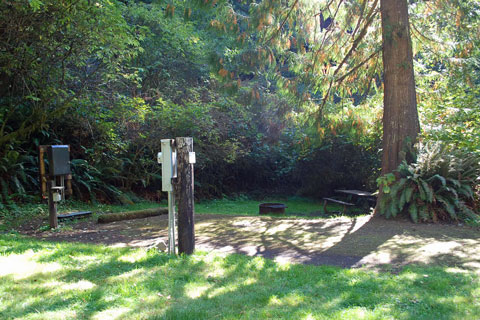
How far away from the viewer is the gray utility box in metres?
7.95

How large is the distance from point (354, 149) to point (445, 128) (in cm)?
418

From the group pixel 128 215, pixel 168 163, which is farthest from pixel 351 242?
pixel 128 215

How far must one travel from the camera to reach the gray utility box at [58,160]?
7.95 metres

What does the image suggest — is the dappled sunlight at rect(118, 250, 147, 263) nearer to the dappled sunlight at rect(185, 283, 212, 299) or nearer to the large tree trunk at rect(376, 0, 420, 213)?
the dappled sunlight at rect(185, 283, 212, 299)

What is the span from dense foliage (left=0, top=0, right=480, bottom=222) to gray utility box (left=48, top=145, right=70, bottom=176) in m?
2.72

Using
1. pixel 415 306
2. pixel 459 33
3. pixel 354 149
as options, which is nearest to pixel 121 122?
pixel 354 149

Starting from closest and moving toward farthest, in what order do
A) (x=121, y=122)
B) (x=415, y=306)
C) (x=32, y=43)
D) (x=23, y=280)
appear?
(x=415, y=306), (x=23, y=280), (x=32, y=43), (x=121, y=122)

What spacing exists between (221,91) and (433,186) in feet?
17.6

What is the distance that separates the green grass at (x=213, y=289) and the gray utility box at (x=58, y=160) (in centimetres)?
267

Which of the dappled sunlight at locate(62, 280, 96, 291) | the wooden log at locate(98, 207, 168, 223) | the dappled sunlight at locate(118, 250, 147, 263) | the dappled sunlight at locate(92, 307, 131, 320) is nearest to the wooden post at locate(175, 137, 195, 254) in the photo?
the dappled sunlight at locate(118, 250, 147, 263)

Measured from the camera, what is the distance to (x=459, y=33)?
32.3ft

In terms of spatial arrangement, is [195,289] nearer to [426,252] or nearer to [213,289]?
[213,289]

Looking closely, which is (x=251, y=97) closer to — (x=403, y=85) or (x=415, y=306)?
(x=403, y=85)

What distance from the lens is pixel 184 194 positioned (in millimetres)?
5625
